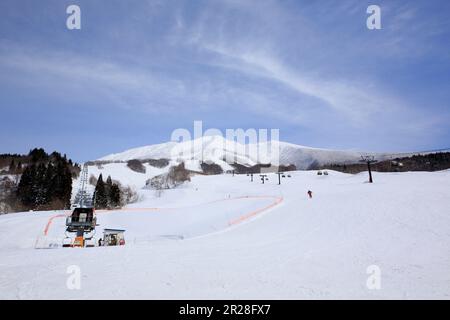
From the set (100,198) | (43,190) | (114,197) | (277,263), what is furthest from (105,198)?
(277,263)

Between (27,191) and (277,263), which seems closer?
(277,263)

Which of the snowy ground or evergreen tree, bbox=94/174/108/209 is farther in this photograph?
evergreen tree, bbox=94/174/108/209

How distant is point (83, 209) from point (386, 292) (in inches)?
1137

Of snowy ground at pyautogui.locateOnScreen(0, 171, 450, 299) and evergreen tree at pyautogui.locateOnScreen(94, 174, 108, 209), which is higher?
snowy ground at pyautogui.locateOnScreen(0, 171, 450, 299)

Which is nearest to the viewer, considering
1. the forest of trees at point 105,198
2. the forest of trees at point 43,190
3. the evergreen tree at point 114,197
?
the forest of trees at point 43,190

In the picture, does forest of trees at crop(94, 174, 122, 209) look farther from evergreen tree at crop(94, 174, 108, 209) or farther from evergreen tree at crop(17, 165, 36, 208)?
evergreen tree at crop(17, 165, 36, 208)

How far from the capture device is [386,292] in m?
8.17

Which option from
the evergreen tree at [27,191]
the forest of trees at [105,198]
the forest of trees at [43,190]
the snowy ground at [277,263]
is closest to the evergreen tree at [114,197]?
the forest of trees at [105,198]

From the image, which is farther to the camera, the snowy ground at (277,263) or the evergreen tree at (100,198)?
the evergreen tree at (100,198)

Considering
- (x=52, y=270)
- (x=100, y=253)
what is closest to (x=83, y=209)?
(x=100, y=253)

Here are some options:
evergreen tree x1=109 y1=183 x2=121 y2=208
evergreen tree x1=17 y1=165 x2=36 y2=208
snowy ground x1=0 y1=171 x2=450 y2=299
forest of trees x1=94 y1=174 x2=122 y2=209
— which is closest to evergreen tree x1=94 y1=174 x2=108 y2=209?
forest of trees x1=94 y1=174 x2=122 y2=209

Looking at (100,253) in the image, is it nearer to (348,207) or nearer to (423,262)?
(423,262)

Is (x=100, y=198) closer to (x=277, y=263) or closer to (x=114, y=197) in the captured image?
(x=114, y=197)

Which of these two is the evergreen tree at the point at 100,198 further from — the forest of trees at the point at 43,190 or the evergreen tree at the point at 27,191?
the evergreen tree at the point at 27,191
